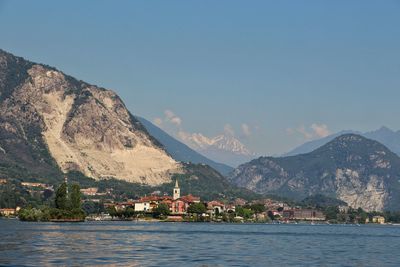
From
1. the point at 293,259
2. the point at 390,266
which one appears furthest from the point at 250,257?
the point at 390,266

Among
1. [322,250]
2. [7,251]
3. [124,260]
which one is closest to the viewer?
[124,260]

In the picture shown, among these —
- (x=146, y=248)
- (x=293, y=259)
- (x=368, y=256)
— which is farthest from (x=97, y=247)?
(x=368, y=256)

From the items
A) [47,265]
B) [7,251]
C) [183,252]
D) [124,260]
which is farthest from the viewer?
[183,252]

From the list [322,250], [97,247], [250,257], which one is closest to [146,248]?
[97,247]

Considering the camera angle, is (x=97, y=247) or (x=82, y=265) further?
(x=97, y=247)

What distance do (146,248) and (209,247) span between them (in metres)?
9.60

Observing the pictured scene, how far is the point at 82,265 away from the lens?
77.3m

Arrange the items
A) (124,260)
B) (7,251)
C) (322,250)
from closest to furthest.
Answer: (124,260) → (7,251) → (322,250)

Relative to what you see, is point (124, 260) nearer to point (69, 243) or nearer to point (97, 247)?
point (97, 247)

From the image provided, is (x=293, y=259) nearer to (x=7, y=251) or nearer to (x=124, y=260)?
(x=124, y=260)

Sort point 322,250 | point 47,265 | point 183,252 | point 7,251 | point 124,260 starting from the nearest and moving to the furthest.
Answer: point 47,265
point 124,260
point 7,251
point 183,252
point 322,250

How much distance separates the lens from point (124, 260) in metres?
84.8

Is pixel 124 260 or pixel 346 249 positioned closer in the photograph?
pixel 124 260

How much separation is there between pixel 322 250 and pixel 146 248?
24018 millimetres
